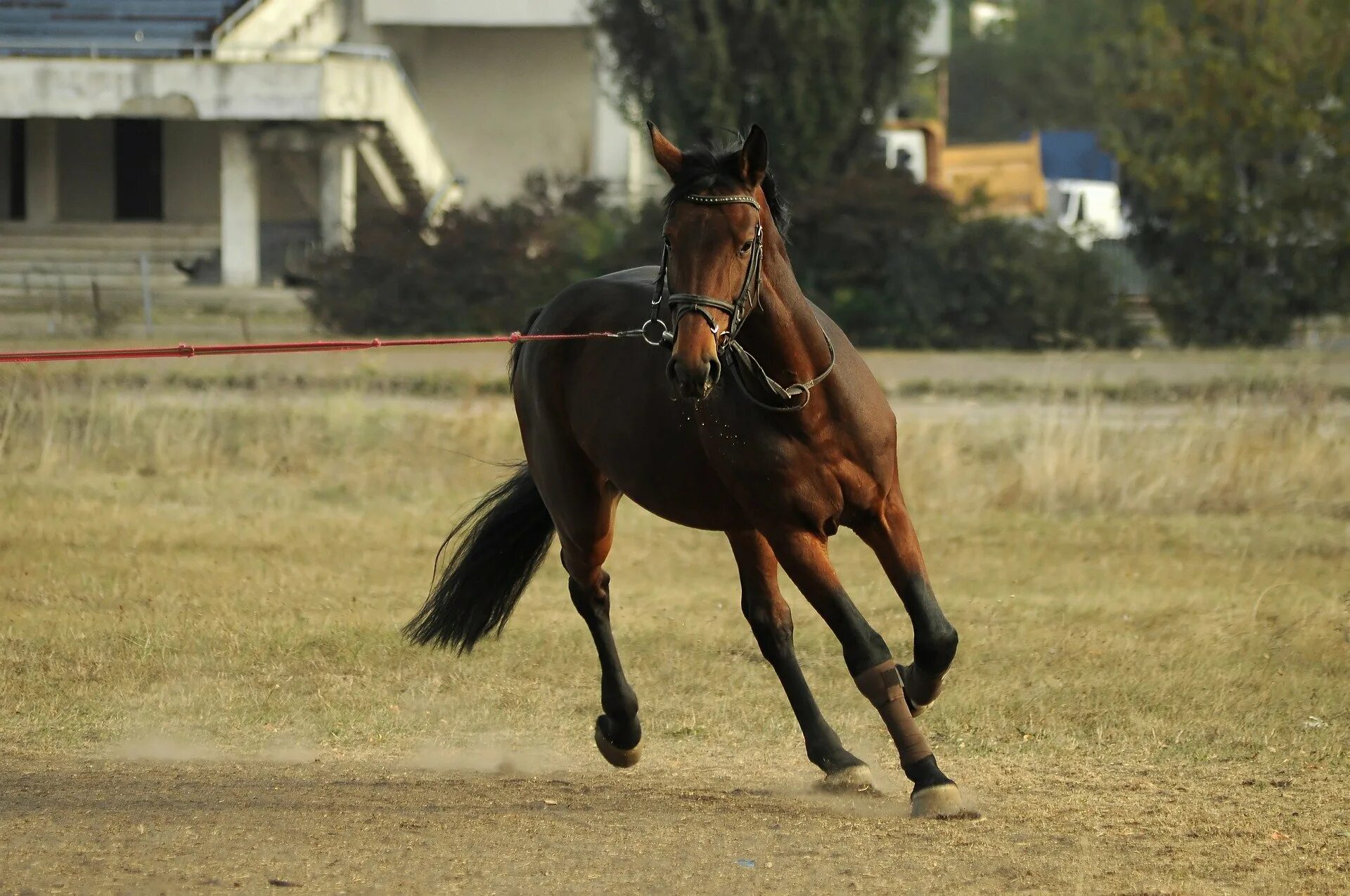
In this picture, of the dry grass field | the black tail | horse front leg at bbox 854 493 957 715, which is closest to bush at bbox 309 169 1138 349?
the dry grass field

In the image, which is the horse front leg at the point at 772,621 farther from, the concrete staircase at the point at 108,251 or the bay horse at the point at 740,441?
the concrete staircase at the point at 108,251

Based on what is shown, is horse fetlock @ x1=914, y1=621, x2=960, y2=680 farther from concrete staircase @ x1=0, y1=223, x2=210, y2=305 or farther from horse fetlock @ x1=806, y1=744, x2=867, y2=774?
concrete staircase @ x1=0, y1=223, x2=210, y2=305

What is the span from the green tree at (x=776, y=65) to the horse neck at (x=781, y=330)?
64.4ft

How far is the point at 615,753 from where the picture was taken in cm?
678

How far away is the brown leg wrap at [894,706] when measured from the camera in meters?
5.77

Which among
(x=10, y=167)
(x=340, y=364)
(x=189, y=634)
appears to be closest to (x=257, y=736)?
(x=189, y=634)

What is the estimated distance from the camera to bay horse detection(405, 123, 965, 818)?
5348 mm

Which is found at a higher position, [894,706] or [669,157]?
[669,157]

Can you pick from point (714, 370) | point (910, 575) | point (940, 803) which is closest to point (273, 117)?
point (910, 575)

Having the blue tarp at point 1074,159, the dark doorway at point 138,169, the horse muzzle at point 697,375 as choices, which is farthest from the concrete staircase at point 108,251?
the blue tarp at point 1074,159

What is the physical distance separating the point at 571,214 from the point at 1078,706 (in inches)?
792

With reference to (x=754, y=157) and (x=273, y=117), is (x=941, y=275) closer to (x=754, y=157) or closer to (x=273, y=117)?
(x=273, y=117)

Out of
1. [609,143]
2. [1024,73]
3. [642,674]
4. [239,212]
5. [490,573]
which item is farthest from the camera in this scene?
[1024,73]

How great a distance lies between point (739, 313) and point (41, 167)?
31676mm
